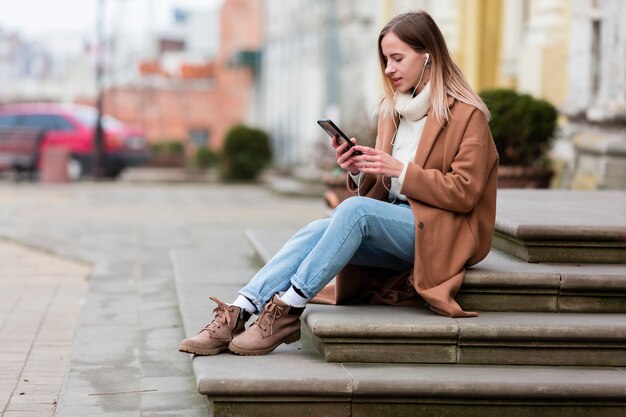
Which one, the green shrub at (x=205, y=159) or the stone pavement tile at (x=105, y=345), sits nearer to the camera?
the stone pavement tile at (x=105, y=345)

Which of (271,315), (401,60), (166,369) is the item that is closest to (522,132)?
(401,60)

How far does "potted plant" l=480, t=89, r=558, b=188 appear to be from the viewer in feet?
39.8

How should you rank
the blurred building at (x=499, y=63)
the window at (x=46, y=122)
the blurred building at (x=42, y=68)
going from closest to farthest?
the blurred building at (x=499, y=63)
the window at (x=46, y=122)
the blurred building at (x=42, y=68)

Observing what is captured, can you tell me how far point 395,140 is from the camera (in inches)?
229

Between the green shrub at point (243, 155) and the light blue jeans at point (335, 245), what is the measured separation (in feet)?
62.4

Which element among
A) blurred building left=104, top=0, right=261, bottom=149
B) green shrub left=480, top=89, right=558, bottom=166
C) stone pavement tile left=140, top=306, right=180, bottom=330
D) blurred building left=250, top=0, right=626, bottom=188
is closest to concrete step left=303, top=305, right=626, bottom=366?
blurred building left=250, top=0, right=626, bottom=188

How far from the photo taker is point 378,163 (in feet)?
17.5

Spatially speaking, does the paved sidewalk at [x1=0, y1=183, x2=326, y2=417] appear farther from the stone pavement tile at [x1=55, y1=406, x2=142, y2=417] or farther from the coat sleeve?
the coat sleeve

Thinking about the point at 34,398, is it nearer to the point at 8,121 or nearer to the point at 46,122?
the point at 46,122

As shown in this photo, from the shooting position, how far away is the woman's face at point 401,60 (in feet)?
18.2

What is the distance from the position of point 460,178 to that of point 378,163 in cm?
38

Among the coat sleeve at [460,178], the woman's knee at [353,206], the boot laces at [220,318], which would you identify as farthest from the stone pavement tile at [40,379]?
the coat sleeve at [460,178]

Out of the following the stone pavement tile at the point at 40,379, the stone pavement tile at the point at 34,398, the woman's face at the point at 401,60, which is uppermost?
the woman's face at the point at 401,60

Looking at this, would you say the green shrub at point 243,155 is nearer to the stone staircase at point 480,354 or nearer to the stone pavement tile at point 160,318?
the stone pavement tile at point 160,318
